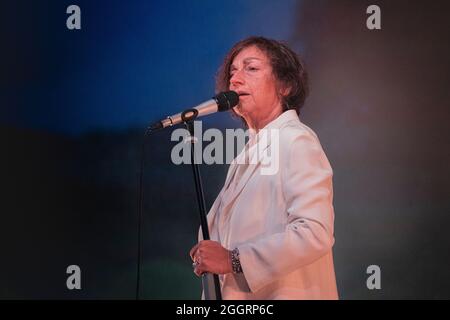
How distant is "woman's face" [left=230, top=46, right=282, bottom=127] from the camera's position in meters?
2.79

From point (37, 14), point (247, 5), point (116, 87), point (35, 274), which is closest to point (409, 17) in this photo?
point (247, 5)

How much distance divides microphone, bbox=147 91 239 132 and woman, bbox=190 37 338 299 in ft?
0.82

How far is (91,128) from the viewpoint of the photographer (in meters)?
3.17

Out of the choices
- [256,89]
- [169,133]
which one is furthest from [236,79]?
[169,133]

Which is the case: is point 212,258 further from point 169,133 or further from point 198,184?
point 169,133

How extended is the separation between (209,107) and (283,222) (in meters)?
0.49

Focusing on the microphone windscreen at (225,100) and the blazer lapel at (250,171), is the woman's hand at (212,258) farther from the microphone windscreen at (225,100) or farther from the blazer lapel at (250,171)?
the microphone windscreen at (225,100)

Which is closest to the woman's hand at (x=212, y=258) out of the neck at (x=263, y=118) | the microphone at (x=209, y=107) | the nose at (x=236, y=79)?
the microphone at (x=209, y=107)

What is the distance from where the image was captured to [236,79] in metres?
2.81

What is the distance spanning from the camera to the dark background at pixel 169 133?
10.1 feet

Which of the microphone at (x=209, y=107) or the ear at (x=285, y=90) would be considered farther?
the ear at (x=285, y=90)

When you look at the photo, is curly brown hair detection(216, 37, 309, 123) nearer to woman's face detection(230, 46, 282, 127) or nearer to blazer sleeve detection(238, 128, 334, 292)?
woman's face detection(230, 46, 282, 127)

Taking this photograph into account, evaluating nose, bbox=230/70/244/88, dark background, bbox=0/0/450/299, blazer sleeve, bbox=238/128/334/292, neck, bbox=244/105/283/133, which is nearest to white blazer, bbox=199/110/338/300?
blazer sleeve, bbox=238/128/334/292

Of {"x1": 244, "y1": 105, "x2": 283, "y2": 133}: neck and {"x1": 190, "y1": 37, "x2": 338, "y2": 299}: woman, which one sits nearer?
{"x1": 190, "y1": 37, "x2": 338, "y2": 299}: woman
